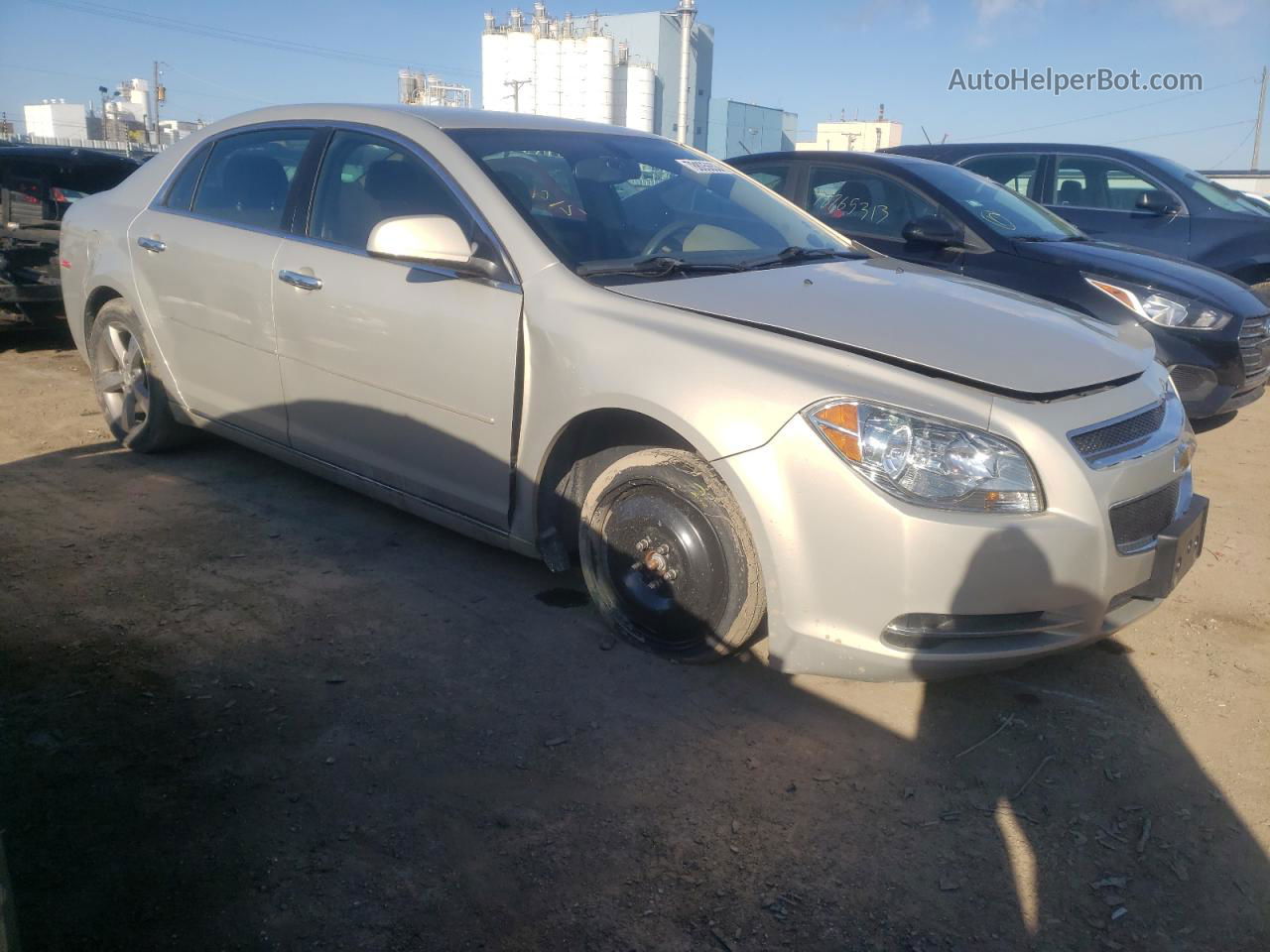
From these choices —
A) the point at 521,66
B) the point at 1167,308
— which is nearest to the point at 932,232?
the point at 1167,308

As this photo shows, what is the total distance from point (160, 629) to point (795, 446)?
216 centimetres

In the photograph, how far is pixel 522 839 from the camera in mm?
2357

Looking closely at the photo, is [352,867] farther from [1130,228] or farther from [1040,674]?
[1130,228]

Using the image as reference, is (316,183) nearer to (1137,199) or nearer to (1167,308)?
(1167,308)

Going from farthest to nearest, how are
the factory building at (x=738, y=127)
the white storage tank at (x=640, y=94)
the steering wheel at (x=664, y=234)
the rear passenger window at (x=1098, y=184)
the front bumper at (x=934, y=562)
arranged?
the factory building at (x=738, y=127) → the white storage tank at (x=640, y=94) → the rear passenger window at (x=1098, y=184) → the steering wheel at (x=664, y=234) → the front bumper at (x=934, y=562)

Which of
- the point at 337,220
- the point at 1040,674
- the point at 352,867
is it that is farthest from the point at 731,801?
the point at 337,220

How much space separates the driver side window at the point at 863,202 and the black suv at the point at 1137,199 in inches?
70.6

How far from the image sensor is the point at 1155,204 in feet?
→ 24.9

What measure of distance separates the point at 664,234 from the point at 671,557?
4.17 feet

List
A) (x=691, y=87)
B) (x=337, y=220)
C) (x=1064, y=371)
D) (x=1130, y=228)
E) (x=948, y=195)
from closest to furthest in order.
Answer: (x=1064, y=371) → (x=337, y=220) → (x=948, y=195) → (x=1130, y=228) → (x=691, y=87)

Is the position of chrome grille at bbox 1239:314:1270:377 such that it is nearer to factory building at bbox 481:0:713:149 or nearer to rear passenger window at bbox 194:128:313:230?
rear passenger window at bbox 194:128:313:230

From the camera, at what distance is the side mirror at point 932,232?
543 cm

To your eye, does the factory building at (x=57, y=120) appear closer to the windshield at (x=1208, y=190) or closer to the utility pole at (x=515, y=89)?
the utility pole at (x=515, y=89)

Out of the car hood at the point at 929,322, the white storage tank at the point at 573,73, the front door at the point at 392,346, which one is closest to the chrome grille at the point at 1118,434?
the car hood at the point at 929,322
